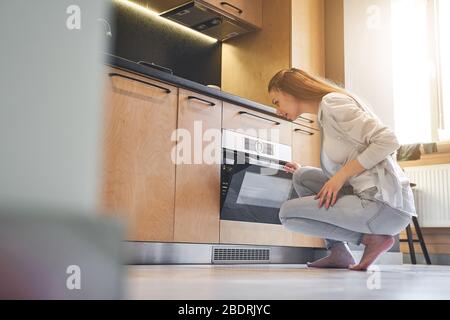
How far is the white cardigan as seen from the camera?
65.5 inches

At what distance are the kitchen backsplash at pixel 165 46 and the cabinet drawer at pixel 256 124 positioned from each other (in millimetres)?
663

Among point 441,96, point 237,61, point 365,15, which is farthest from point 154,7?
point 441,96

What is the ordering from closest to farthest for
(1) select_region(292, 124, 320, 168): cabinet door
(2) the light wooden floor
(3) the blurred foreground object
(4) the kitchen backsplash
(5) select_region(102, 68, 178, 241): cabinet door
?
(3) the blurred foreground object
(2) the light wooden floor
(5) select_region(102, 68, 178, 241): cabinet door
(4) the kitchen backsplash
(1) select_region(292, 124, 320, 168): cabinet door

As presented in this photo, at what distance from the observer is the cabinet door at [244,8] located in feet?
9.22

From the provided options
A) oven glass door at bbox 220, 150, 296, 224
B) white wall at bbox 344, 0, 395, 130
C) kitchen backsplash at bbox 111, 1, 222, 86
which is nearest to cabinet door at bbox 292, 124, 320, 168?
oven glass door at bbox 220, 150, 296, 224

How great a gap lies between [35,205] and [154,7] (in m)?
2.79

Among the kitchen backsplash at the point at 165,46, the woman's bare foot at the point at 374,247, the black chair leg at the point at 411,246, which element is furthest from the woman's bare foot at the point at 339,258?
the black chair leg at the point at 411,246

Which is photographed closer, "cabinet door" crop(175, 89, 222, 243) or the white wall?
"cabinet door" crop(175, 89, 222, 243)

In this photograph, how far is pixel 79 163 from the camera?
234 mm

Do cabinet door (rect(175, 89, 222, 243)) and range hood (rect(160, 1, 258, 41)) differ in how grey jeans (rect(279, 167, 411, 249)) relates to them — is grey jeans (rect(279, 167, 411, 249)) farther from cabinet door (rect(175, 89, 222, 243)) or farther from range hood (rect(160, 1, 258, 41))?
range hood (rect(160, 1, 258, 41))

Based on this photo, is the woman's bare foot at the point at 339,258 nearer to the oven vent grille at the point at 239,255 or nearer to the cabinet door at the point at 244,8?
the oven vent grille at the point at 239,255

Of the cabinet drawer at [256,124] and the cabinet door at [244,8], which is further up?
the cabinet door at [244,8]

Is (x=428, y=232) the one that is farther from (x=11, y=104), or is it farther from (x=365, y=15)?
(x=11, y=104)

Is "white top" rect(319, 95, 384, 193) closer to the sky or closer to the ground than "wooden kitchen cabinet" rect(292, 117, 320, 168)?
closer to the ground
